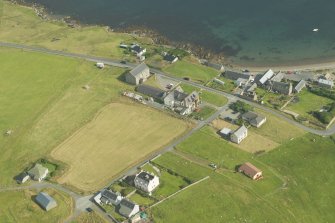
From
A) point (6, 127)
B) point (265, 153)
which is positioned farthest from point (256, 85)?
point (6, 127)

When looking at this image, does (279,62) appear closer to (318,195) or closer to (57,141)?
(318,195)

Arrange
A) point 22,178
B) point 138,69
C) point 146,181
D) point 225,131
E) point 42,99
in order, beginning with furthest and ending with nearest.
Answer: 1. point 138,69
2. point 42,99
3. point 225,131
4. point 22,178
5. point 146,181

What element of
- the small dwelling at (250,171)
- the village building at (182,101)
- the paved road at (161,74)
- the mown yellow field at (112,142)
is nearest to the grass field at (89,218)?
A: the mown yellow field at (112,142)

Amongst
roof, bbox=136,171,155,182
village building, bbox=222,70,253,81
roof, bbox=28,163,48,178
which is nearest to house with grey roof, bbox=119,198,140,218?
roof, bbox=136,171,155,182

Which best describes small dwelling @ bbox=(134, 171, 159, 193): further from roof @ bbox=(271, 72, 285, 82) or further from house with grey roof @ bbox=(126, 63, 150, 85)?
roof @ bbox=(271, 72, 285, 82)

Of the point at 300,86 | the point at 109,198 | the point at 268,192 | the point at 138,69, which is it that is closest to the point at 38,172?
the point at 109,198

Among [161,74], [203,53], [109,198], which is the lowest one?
[109,198]

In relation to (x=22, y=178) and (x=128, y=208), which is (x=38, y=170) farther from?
(x=128, y=208)

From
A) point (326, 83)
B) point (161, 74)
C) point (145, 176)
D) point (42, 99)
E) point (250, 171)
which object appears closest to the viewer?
point (145, 176)
